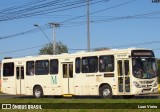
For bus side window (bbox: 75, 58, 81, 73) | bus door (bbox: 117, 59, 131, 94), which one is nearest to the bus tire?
bus door (bbox: 117, 59, 131, 94)

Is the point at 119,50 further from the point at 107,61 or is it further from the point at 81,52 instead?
the point at 81,52

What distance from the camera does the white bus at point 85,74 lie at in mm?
27344

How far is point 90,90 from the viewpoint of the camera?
29312 millimetres

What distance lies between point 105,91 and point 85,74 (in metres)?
1.94

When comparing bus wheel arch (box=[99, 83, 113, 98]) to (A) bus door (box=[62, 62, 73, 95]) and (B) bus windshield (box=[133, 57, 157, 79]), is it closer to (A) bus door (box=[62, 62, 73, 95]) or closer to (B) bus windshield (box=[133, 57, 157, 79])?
(B) bus windshield (box=[133, 57, 157, 79])

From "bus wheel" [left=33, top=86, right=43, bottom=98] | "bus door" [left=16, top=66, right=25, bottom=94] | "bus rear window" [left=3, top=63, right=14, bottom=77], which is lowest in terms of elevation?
"bus wheel" [left=33, top=86, right=43, bottom=98]

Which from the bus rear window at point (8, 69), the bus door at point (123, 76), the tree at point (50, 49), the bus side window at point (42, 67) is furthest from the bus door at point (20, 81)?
the tree at point (50, 49)

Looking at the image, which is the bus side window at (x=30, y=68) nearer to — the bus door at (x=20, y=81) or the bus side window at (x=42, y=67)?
the bus side window at (x=42, y=67)

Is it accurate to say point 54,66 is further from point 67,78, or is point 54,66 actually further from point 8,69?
point 8,69

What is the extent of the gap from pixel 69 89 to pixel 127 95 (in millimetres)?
4575

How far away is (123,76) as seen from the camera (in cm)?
2736

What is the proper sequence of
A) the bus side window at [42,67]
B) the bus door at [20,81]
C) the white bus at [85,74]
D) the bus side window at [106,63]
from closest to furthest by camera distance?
the white bus at [85,74] < the bus side window at [106,63] < the bus side window at [42,67] < the bus door at [20,81]

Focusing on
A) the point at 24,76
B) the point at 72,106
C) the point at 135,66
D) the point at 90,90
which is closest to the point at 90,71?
the point at 90,90

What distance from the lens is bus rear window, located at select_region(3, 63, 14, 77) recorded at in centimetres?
3450
